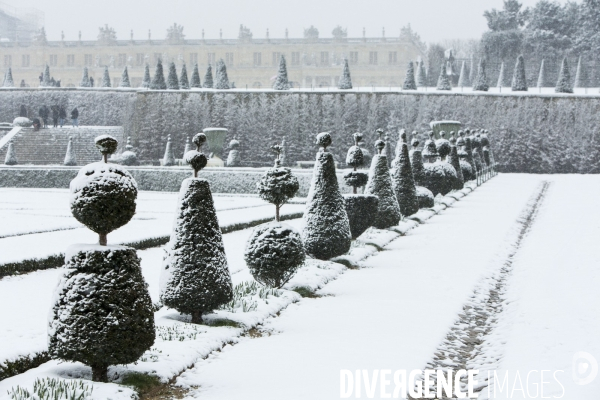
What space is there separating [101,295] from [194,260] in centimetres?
162

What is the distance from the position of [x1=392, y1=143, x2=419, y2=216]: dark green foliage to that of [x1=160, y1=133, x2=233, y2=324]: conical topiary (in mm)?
9096

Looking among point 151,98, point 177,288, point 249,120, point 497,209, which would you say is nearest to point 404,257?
point 177,288

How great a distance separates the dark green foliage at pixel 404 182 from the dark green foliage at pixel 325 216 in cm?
525

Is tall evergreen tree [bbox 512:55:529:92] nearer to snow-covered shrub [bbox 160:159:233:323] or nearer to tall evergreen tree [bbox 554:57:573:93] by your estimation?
tall evergreen tree [bbox 554:57:573:93]

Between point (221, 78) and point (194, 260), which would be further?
point (221, 78)

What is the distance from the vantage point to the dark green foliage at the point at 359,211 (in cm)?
1212

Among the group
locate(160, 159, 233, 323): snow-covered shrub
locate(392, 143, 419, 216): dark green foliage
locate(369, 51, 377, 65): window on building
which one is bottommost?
locate(392, 143, 419, 216): dark green foliage

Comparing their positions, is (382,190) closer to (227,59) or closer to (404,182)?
(404,182)

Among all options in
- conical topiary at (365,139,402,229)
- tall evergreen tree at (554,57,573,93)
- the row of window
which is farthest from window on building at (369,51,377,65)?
conical topiary at (365,139,402,229)

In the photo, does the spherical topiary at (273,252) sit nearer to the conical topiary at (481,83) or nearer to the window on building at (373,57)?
the conical topiary at (481,83)

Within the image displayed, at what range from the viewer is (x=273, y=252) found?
8.69 m

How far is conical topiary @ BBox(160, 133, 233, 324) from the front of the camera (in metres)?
6.97

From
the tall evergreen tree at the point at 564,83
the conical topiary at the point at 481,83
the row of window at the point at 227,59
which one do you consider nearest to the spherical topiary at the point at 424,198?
the conical topiary at the point at 481,83

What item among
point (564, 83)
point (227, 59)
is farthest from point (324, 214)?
point (227, 59)
